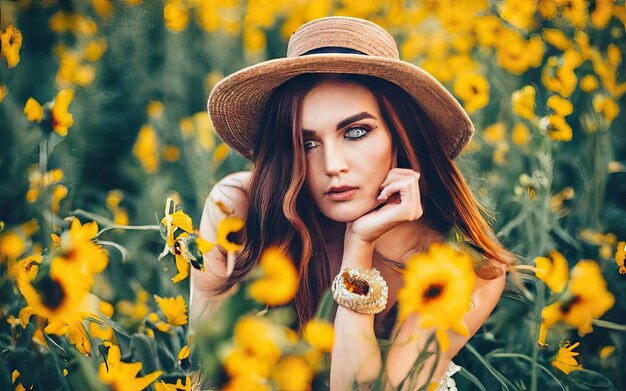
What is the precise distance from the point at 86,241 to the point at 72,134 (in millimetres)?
877

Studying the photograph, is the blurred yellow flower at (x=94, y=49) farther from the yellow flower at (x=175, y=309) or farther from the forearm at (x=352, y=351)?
the forearm at (x=352, y=351)

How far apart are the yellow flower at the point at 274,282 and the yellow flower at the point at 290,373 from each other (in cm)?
9

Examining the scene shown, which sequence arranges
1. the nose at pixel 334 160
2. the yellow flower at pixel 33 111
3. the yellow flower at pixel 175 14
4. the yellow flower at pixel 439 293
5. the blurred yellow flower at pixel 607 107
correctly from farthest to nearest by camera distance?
the yellow flower at pixel 175 14 < the blurred yellow flower at pixel 607 107 < the yellow flower at pixel 33 111 < the nose at pixel 334 160 < the yellow flower at pixel 439 293

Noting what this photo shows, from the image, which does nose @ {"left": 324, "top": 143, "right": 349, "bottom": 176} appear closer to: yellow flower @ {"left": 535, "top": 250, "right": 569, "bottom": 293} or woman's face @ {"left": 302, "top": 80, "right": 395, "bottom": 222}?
woman's face @ {"left": 302, "top": 80, "right": 395, "bottom": 222}

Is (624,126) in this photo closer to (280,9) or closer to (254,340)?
(280,9)

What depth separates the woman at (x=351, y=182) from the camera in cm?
108

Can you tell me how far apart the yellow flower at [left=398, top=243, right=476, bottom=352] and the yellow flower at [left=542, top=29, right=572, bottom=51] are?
39.9 inches

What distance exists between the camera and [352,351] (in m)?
1.05

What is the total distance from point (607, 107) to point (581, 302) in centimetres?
76

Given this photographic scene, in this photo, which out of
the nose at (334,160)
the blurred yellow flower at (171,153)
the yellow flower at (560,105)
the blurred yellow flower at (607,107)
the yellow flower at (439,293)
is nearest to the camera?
the yellow flower at (439,293)

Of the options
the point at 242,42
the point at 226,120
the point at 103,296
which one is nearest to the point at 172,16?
the point at 242,42

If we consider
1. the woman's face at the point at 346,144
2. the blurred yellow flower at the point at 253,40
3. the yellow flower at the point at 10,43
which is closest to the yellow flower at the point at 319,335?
the woman's face at the point at 346,144

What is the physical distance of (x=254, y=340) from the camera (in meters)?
0.86

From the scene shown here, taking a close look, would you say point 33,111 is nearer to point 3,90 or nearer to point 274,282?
point 3,90
